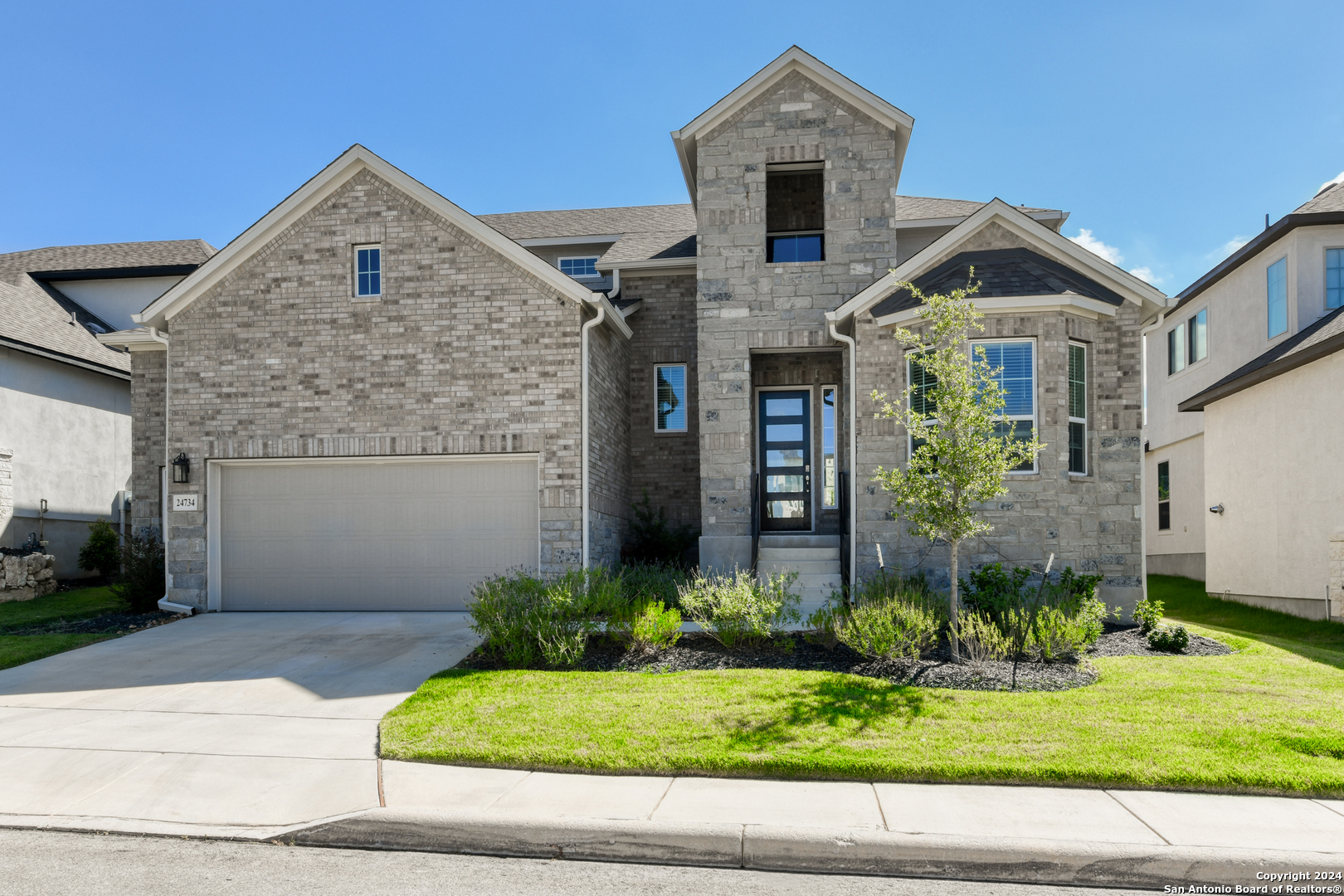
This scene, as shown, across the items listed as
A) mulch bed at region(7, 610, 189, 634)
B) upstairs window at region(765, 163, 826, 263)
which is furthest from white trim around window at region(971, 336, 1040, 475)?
mulch bed at region(7, 610, 189, 634)

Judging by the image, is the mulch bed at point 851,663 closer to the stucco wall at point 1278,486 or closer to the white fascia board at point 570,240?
the stucco wall at point 1278,486

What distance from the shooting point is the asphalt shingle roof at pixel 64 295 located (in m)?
18.0

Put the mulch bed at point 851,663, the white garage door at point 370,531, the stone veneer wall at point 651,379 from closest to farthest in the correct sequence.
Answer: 1. the mulch bed at point 851,663
2. the white garage door at point 370,531
3. the stone veneer wall at point 651,379

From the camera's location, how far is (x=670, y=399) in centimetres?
1656

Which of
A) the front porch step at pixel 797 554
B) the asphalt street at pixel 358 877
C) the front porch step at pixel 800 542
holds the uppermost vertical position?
the front porch step at pixel 800 542

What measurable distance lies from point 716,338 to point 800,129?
140 inches

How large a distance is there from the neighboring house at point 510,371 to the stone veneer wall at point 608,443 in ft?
0.34

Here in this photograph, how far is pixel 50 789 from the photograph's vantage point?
6008 mm

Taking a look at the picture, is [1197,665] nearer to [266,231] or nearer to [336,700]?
[336,700]

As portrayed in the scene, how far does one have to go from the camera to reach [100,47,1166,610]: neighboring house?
40.9ft

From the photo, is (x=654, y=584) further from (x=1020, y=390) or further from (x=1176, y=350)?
(x=1176, y=350)

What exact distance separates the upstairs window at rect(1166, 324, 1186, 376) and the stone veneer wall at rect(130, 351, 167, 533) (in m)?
21.8

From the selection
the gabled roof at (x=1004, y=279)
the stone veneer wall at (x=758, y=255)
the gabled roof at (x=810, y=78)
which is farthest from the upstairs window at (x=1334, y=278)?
the stone veneer wall at (x=758, y=255)

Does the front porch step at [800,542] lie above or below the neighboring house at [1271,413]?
below
